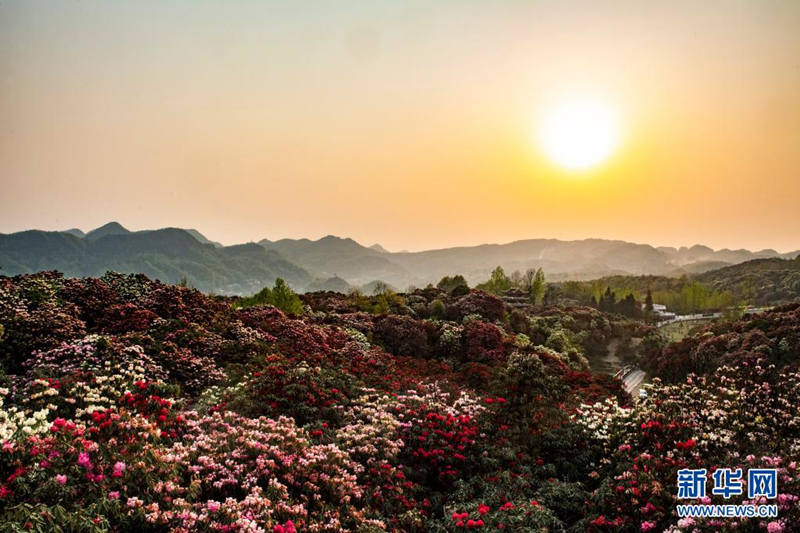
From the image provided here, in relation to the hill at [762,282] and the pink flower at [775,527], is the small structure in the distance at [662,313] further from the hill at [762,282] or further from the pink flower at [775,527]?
the pink flower at [775,527]

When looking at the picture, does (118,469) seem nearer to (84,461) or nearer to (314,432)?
(84,461)

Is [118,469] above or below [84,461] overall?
below

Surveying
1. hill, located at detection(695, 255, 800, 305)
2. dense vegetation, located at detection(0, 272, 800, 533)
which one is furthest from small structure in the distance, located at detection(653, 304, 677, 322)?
dense vegetation, located at detection(0, 272, 800, 533)

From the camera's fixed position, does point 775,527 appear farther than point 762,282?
No

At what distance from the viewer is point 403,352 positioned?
1988 centimetres

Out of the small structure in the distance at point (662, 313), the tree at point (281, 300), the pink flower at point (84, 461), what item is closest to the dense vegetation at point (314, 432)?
the pink flower at point (84, 461)

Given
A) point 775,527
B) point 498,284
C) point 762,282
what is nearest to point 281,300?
point 775,527

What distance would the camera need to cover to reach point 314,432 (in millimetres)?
8656

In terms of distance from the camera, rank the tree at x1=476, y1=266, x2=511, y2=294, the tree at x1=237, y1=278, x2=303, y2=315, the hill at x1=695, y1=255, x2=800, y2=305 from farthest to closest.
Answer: the hill at x1=695, y1=255, x2=800, y2=305 < the tree at x1=476, y1=266, x2=511, y2=294 < the tree at x1=237, y1=278, x2=303, y2=315

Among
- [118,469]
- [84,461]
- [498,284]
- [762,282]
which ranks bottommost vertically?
[118,469]

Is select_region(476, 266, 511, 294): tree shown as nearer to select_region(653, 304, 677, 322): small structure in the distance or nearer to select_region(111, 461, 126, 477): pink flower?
select_region(653, 304, 677, 322): small structure in the distance

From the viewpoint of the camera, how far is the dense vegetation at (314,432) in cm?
560

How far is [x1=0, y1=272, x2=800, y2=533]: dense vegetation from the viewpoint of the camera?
560cm

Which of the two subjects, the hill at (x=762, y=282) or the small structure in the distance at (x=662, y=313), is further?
the hill at (x=762, y=282)
